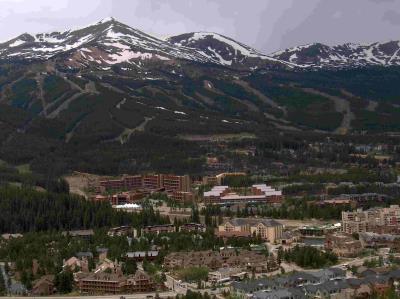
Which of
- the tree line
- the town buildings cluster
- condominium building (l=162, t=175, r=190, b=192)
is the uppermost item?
condominium building (l=162, t=175, r=190, b=192)

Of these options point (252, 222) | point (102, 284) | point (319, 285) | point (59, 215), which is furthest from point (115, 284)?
point (59, 215)

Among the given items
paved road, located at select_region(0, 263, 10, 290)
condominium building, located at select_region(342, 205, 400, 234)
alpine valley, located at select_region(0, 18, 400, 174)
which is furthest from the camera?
alpine valley, located at select_region(0, 18, 400, 174)

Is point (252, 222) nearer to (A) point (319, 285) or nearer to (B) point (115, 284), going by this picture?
(B) point (115, 284)

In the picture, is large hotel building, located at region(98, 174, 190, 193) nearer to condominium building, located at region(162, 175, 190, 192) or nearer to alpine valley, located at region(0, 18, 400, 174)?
condominium building, located at region(162, 175, 190, 192)

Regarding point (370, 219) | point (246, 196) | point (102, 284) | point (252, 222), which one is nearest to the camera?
point (102, 284)

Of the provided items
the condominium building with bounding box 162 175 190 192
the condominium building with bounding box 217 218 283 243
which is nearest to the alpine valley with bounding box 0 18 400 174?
the condominium building with bounding box 162 175 190 192

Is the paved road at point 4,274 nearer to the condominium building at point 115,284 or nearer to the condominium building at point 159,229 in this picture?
the condominium building at point 115,284
